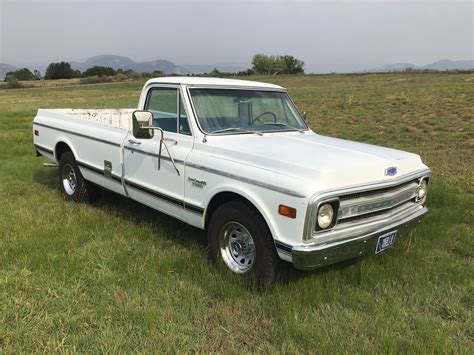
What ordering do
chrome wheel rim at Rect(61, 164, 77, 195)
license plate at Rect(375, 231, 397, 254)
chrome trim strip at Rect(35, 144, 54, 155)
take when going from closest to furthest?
license plate at Rect(375, 231, 397, 254) < chrome wheel rim at Rect(61, 164, 77, 195) < chrome trim strip at Rect(35, 144, 54, 155)

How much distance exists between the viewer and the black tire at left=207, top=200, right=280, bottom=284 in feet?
11.7

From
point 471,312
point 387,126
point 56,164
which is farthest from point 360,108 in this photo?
point 471,312

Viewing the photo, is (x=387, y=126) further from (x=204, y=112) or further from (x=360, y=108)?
(x=204, y=112)

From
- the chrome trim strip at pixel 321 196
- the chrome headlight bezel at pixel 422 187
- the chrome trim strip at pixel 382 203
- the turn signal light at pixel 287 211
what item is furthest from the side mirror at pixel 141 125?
the chrome headlight bezel at pixel 422 187

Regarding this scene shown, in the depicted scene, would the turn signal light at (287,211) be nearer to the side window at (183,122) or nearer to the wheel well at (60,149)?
the side window at (183,122)

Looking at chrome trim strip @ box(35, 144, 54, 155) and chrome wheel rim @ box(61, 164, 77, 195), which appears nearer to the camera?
chrome wheel rim @ box(61, 164, 77, 195)

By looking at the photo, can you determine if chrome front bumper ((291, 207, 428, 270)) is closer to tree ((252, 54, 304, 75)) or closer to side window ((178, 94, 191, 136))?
side window ((178, 94, 191, 136))

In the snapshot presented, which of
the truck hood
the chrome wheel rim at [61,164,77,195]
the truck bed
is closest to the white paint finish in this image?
the truck hood

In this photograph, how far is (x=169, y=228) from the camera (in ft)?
17.6

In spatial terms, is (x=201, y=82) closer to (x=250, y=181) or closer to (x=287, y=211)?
(x=250, y=181)

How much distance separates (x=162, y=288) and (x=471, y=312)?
2515 mm

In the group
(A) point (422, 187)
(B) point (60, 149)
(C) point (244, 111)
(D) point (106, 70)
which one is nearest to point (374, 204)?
(A) point (422, 187)

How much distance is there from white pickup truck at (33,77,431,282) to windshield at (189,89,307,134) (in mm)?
13

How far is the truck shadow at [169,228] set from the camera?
410 cm
